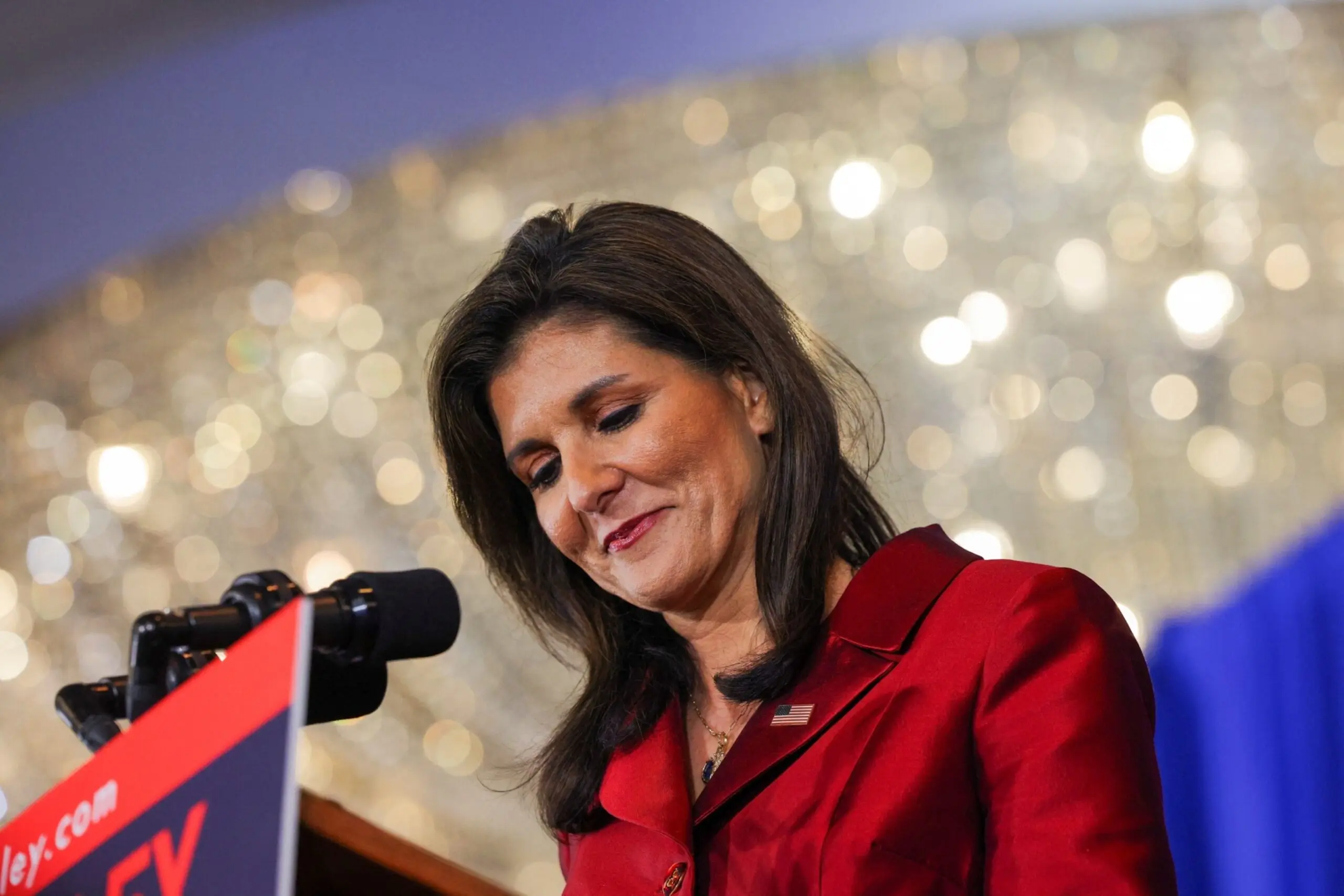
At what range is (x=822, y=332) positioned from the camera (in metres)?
2.91

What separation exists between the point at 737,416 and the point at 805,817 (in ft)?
1.36

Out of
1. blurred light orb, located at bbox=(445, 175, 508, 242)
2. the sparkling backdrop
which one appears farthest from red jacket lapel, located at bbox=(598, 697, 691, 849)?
blurred light orb, located at bbox=(445, 175, 508, 242)

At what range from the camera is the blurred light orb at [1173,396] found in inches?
102

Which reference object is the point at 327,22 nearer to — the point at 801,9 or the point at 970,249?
the point at 801,9

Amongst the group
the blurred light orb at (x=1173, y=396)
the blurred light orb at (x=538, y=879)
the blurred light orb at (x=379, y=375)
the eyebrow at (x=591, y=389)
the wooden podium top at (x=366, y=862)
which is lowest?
the blurred light orb at (x=538, y=879)

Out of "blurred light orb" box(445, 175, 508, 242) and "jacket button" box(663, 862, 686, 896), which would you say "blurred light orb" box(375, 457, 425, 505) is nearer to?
"blurred light orb" box(445, 175, 508, 242)

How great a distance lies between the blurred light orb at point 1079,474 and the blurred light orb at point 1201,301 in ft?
0.99

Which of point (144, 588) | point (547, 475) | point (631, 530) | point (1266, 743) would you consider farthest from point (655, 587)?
point (144, 588)

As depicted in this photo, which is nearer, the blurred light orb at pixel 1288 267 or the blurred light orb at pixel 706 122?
the blurred light orb at pixel 1288 267

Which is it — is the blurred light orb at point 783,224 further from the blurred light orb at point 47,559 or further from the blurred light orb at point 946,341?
the blurred light orb at point 47,559

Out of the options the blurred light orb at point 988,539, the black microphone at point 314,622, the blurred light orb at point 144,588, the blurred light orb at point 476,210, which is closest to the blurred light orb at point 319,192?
the blurred light orb at point 476,210

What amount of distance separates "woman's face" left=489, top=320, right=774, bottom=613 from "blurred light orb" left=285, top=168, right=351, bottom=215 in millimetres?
2131

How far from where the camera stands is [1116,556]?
2.64 metres

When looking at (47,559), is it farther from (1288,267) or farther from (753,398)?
(1288,267)
